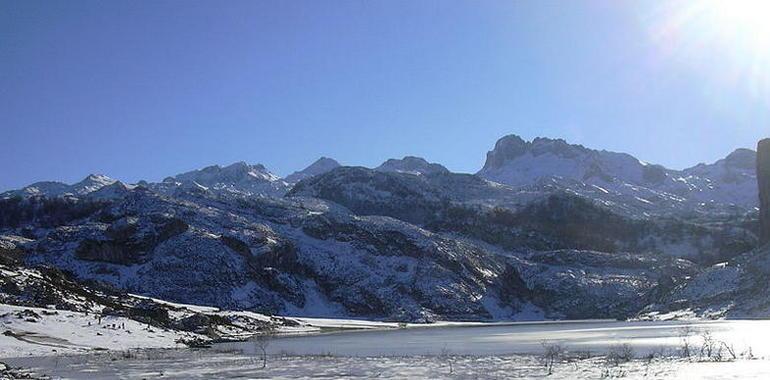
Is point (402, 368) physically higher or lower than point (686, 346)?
higher

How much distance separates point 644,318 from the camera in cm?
17375

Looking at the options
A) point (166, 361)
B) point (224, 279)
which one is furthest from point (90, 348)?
point (224, 279)

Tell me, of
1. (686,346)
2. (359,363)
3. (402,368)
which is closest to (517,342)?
(686,346)

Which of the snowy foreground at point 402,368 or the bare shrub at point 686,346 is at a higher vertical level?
the snowy foreground at point 402,368

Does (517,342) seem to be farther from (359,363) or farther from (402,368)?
(402,368)

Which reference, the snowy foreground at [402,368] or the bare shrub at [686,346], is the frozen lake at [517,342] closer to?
the bare shrub at [686,346]

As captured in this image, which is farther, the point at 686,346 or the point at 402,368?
the point at 686,346

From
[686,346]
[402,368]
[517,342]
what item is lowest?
[517,342]

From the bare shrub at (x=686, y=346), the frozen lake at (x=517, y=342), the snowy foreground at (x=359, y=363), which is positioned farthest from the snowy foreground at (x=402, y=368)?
the frozen lake at (x=517, y=342)

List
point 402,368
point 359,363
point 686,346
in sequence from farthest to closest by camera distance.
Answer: point 359,363, point 686,346, point 402,368

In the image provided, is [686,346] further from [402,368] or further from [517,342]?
[517,342]

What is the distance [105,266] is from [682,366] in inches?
7532

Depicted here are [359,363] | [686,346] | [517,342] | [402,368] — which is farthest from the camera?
[517,342]

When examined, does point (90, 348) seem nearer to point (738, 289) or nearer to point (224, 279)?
point (224, 279)
